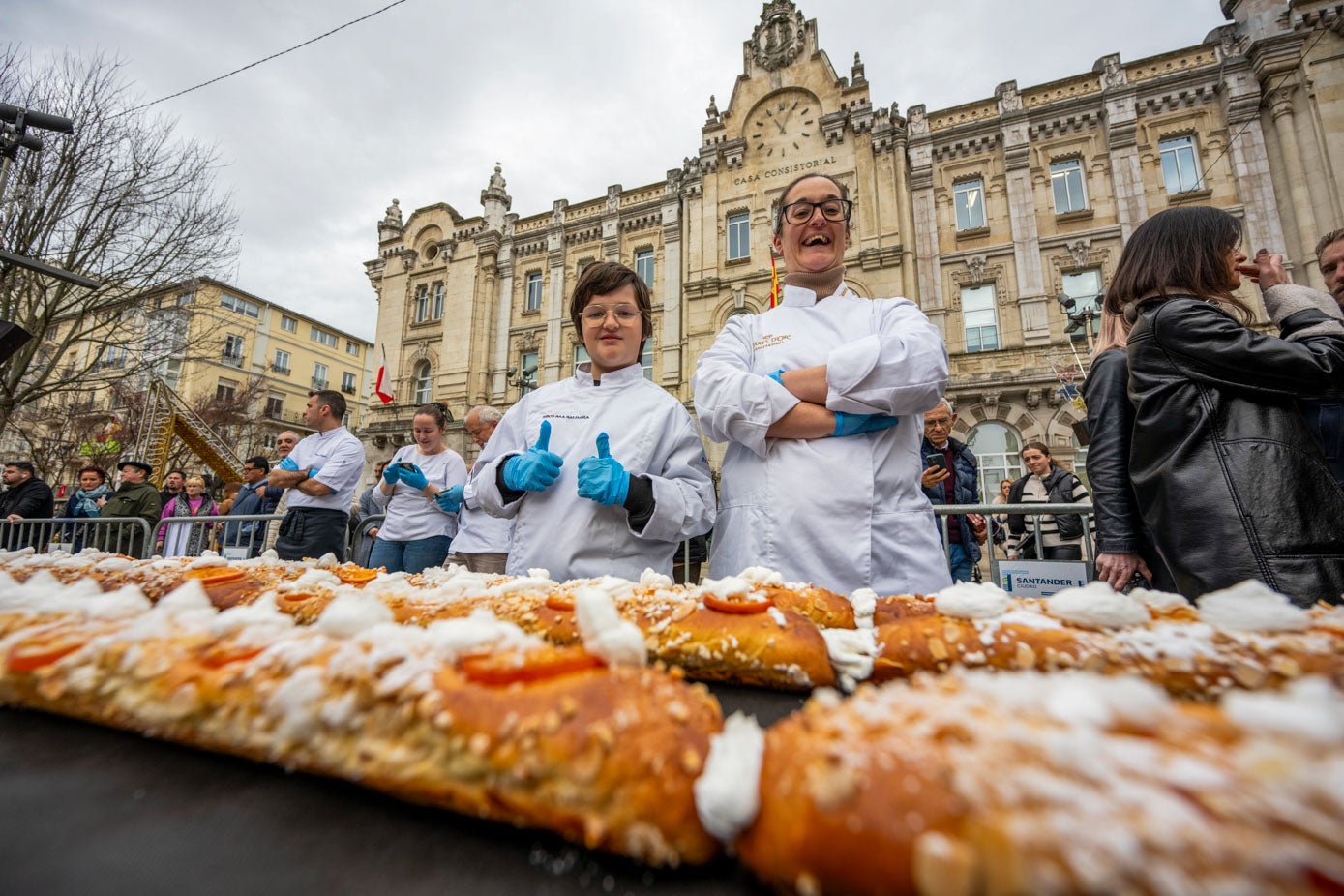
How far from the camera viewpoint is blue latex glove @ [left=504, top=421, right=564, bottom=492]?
6.73ft

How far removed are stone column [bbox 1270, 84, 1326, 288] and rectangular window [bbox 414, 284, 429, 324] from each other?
26572 millimetres

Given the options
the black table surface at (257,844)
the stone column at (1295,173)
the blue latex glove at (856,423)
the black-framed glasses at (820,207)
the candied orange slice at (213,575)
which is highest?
the stone column at (1295,173)

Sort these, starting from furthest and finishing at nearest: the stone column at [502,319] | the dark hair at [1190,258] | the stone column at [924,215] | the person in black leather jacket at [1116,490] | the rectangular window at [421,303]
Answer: the rectangular window at [421,303], the stone column at [502,319], the stone column at [924,215], the person in black leather jacket at [1116,490], the dark hair at [1190,258]

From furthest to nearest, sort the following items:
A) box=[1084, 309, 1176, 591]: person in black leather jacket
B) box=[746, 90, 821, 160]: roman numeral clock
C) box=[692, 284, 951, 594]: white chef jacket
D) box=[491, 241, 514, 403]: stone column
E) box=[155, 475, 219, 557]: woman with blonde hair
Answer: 1. box=[491, 241, 514, 403]: stone column
2. box=[746, 90, 821, 160]: roman numeral clock
3. box=[155, 475, 219, 557]: woman with blonde hair
4. box=[1084, 309, 1176, 591]: person in black leather jacket
5. box=[692, 284, 951, 594]: white chef jacket

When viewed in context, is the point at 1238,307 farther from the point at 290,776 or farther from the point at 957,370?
the point at 957,370

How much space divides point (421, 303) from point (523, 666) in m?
25.4

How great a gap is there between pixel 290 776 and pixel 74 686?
412 mm

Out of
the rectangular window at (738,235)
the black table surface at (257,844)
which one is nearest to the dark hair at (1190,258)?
the black table surface at (257,844)

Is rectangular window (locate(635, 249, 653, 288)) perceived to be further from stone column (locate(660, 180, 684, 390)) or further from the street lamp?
the street lamp

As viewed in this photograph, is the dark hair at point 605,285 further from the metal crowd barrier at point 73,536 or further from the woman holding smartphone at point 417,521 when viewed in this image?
the metal crowd barrier at point 73,536

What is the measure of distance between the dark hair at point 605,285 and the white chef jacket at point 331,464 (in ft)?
10.7

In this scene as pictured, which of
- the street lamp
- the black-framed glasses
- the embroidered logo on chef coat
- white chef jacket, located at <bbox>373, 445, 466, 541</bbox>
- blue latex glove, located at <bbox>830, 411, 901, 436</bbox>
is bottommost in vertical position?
white chef jacket, located at <bbox>373, 445, 466, 541</bbox>

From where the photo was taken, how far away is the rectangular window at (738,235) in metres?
17.9

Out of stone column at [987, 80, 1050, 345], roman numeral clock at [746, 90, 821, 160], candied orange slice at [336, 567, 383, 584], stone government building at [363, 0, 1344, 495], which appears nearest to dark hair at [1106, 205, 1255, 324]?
candied orange slice at [336, 567, 383, 584]
